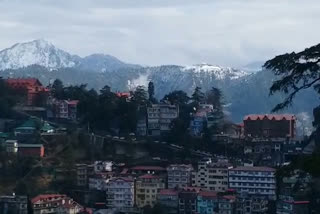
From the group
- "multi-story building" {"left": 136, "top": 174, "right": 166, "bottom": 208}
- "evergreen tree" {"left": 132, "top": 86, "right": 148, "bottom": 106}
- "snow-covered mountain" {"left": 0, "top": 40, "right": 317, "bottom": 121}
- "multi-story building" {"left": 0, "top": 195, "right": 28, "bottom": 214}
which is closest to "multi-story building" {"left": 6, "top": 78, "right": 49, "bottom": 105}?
"evergreen tree" {"left": 132, "top": 86, "right": 148, "bottom": 106}

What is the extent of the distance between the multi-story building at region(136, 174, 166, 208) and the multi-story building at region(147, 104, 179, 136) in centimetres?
869

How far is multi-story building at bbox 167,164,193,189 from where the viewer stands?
32.6 m

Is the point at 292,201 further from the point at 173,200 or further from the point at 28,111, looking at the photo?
the point at 28,111

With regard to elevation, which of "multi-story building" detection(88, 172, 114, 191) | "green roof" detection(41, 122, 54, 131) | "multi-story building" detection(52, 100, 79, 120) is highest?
"multi-story building" detection(52, 100, 79, 120)

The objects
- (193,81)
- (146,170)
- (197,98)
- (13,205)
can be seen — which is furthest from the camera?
(193,81)

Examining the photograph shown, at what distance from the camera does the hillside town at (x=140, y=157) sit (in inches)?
1186

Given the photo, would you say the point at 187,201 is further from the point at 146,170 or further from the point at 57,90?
the point at 57,90

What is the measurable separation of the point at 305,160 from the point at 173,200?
75.3 ft

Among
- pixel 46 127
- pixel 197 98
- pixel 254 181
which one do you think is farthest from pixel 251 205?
pixel 197 98

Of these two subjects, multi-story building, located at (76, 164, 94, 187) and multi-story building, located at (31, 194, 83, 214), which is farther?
multi-story building, located at (76, 164, 94, 187)

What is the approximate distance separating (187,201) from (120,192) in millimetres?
2866

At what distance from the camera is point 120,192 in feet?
104

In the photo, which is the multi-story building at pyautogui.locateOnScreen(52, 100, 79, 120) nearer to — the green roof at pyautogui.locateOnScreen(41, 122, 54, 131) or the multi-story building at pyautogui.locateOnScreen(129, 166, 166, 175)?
the green roof at pyautogui.locateOnScreen(41, 122, 54, 131)

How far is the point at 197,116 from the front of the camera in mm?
40875
